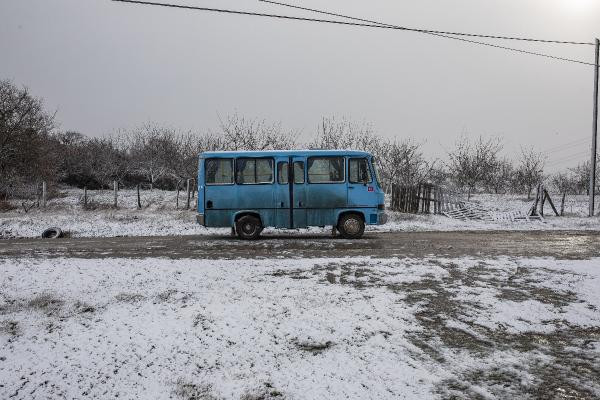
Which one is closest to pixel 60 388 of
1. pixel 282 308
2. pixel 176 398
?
pixel 176 398

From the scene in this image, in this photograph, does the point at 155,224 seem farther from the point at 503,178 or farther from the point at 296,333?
the point at 503,178

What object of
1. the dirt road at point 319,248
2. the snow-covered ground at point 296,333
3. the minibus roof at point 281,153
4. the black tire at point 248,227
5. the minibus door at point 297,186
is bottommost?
the snow-covered ground at point 296,333

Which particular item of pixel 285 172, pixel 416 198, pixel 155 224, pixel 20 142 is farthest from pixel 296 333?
pixel 20 142

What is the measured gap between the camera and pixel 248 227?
40.9 ft

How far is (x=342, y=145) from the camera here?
119ft

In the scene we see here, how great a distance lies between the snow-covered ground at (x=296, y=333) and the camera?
150 inches

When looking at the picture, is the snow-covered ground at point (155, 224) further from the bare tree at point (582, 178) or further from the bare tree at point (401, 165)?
the bare tree at point (582, 178)

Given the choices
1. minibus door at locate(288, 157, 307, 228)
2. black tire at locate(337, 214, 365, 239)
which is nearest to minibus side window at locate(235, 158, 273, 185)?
minibus door at locate(288, 157, 307, 228)

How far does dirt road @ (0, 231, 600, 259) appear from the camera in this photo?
31.0 feet

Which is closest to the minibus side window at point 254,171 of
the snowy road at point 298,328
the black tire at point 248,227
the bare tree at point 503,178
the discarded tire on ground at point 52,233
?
the black tire at point 248,227

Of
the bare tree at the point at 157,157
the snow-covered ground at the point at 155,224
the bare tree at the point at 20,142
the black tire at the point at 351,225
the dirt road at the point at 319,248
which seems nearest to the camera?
the dirt road at the point at 319,248

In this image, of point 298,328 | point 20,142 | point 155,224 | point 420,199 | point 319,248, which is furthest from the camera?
point 20,142

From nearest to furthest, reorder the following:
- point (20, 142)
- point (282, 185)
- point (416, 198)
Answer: point (282, 185)
point (416, 198)
point (20, 142)

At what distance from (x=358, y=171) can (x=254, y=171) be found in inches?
122
